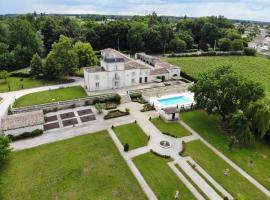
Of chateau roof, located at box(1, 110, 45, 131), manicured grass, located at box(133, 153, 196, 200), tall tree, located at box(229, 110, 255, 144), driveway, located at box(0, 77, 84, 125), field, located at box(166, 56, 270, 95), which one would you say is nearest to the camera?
manicured grass, located at box(133, 153, 196, 200)

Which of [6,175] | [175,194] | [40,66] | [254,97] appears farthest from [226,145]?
[40,66]

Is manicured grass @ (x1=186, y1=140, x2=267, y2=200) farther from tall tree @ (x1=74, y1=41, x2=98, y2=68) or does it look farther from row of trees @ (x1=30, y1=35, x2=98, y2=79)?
tall tree @ (x1=74, y1=41, x2=98, y2=68)

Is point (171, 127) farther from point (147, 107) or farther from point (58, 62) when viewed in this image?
point (58, 62)

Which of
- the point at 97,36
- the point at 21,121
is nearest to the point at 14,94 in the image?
the point at 21,121

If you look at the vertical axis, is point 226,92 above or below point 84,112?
above

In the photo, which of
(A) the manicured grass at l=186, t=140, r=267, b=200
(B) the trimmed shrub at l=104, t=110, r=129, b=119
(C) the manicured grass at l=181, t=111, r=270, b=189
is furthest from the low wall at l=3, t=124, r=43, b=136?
(C) the manicured grass at l=181, t=111, r=270, b=189

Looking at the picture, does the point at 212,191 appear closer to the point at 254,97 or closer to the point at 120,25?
the point at 254,97
